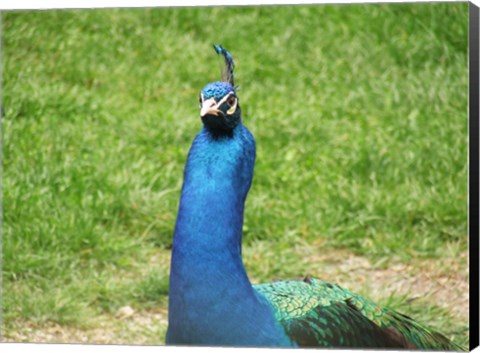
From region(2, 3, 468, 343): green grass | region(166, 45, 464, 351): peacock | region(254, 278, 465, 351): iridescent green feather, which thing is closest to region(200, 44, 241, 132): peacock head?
region(166, 45, 464, 351): peacock

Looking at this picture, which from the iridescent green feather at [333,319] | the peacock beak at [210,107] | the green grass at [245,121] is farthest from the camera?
the green grass at [245,121]

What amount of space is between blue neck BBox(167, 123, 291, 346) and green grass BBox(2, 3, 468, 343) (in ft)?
4.26

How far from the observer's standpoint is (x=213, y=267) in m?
3.55

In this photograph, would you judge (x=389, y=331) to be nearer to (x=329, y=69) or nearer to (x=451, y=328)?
(x=451, y=328)

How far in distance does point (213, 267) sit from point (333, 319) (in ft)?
1.54

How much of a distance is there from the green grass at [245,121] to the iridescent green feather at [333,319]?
0.88 metres

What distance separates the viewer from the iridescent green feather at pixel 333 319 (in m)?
3.67

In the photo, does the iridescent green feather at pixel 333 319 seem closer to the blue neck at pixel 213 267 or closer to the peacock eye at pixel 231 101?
the blue neck at pixel 213 267

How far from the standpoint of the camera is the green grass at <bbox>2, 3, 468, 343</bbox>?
16.9 feet

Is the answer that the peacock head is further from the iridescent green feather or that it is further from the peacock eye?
the iridescent green feather

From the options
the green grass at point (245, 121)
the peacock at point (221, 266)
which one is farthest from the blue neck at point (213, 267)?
the green grass at point (245, 121)

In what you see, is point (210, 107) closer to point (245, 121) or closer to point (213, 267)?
point (213, 267)

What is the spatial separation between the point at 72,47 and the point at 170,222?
134 cm

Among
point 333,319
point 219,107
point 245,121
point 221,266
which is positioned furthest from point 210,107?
point 245,121
